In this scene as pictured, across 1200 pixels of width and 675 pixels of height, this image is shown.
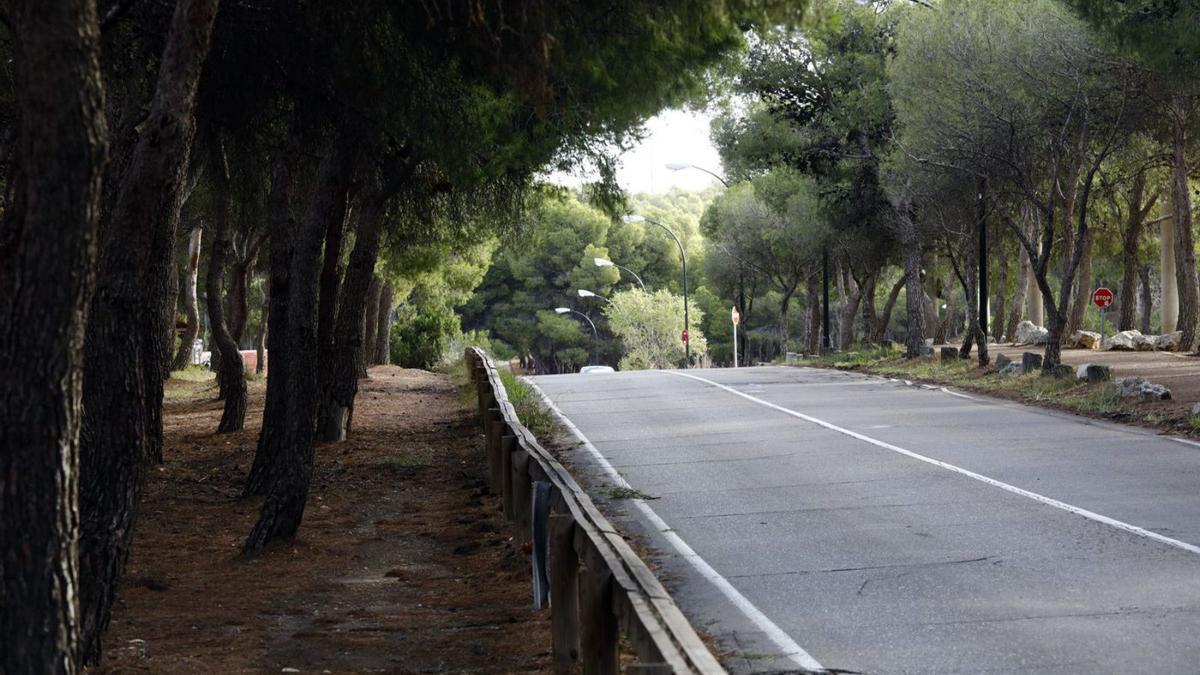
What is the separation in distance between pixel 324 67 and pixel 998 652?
8313 mm

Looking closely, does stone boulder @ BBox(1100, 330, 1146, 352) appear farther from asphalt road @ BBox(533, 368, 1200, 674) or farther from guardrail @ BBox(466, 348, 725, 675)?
guardrail @ BBox(466, 348, 725, 675)

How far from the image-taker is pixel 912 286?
36.7m

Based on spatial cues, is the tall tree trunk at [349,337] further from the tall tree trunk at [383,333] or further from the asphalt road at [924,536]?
the tall tree trunk at [383,333]

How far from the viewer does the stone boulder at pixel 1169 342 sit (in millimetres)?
35688

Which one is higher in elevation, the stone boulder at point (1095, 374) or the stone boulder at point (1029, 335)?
the stone boulder at point (1029, 335)

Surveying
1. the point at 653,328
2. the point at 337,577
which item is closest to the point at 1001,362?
the point at 337,577

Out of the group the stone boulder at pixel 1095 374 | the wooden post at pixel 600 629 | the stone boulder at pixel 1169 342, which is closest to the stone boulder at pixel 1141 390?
the stone boulder at pixel 1095 374

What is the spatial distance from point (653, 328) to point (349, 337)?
67863mm

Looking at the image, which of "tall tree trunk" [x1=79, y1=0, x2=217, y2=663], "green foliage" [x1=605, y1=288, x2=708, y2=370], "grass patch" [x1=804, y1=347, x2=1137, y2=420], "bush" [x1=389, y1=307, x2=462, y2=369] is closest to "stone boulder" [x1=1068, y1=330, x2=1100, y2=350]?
"grass patch" [x1=804, y1=347, x2=1137, y2=420]

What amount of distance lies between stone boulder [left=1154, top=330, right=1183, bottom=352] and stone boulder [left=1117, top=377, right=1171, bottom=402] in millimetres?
14352

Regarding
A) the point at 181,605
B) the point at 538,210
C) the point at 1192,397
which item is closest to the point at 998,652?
the point at 181,605

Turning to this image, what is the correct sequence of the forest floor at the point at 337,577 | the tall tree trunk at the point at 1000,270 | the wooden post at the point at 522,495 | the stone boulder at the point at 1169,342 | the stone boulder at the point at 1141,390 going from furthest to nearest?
the tall tree trunk at the point at 1000,270 < the stone boulder at the point at 1169,342 < the stone boulder at the point at 1141,390 < the wooden post at the point at 522,495 < the forest floor at the point at 337,577

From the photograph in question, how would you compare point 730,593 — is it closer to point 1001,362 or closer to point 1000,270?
point 1001,362

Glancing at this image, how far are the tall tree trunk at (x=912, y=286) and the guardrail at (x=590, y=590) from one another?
26.3 meters
